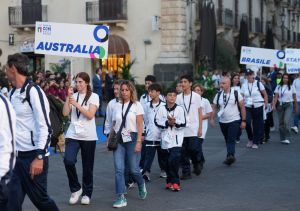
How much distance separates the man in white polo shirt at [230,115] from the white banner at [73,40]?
2557 mm

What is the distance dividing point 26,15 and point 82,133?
84.7 feet

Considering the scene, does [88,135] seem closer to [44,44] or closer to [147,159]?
[147,159]

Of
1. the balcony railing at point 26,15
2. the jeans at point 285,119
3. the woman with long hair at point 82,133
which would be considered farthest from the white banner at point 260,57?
the balcony railing at point 26,15

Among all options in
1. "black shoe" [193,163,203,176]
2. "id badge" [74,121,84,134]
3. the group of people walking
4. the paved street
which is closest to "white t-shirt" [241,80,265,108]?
the group of people walking

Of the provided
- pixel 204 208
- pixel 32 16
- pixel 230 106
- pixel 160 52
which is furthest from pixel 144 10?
pixel 204 208

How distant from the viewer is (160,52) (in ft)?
100

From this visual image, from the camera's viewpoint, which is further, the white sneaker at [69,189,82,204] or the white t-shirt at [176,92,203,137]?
the white t-shirt at [176,92,203,137]

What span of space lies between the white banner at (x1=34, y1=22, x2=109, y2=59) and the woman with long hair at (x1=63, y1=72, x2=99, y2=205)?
248 cm

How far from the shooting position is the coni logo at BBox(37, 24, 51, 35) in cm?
1064

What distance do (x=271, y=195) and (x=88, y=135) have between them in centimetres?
269

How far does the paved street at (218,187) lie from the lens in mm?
8188

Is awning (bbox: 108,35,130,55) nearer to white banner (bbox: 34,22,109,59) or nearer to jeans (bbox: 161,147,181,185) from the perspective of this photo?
white banner (bbox: 34,22,109,59)

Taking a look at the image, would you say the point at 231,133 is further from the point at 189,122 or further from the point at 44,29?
the point at 44,29

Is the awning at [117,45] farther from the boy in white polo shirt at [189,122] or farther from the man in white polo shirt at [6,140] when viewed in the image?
the man in white polo shirt at [6,140]
